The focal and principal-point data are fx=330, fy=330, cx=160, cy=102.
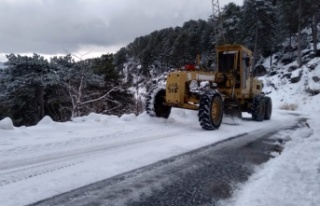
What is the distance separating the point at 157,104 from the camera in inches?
464

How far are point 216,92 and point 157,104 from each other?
2442 millimetres

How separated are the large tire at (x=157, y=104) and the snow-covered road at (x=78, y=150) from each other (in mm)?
1185


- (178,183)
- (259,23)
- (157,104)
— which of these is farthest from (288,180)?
(259,23)

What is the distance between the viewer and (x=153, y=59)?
7238cm

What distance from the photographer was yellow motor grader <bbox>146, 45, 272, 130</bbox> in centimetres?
1012

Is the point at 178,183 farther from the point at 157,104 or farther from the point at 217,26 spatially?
the point at 217,26

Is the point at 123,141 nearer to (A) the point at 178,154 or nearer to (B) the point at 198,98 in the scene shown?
(A) the point at 178,154

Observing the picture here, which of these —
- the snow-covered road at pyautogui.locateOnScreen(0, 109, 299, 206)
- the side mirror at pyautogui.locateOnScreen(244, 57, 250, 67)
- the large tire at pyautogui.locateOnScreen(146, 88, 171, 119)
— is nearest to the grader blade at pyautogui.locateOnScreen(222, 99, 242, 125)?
the side mirror at pyautogui.locateOnScreen(244, 57, 250, 67)

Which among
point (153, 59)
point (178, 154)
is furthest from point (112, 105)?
point (153, 59)

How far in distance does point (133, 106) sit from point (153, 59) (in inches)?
1994

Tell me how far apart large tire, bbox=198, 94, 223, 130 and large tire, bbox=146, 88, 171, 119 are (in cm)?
220

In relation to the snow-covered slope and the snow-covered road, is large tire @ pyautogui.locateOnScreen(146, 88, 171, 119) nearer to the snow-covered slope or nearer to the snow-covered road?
the snow-covered road

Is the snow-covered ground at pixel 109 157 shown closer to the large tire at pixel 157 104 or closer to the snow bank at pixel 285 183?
the snow bank at pixel 285 183

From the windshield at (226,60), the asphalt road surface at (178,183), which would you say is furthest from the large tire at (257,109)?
the asphalt road surface at (178,183)
